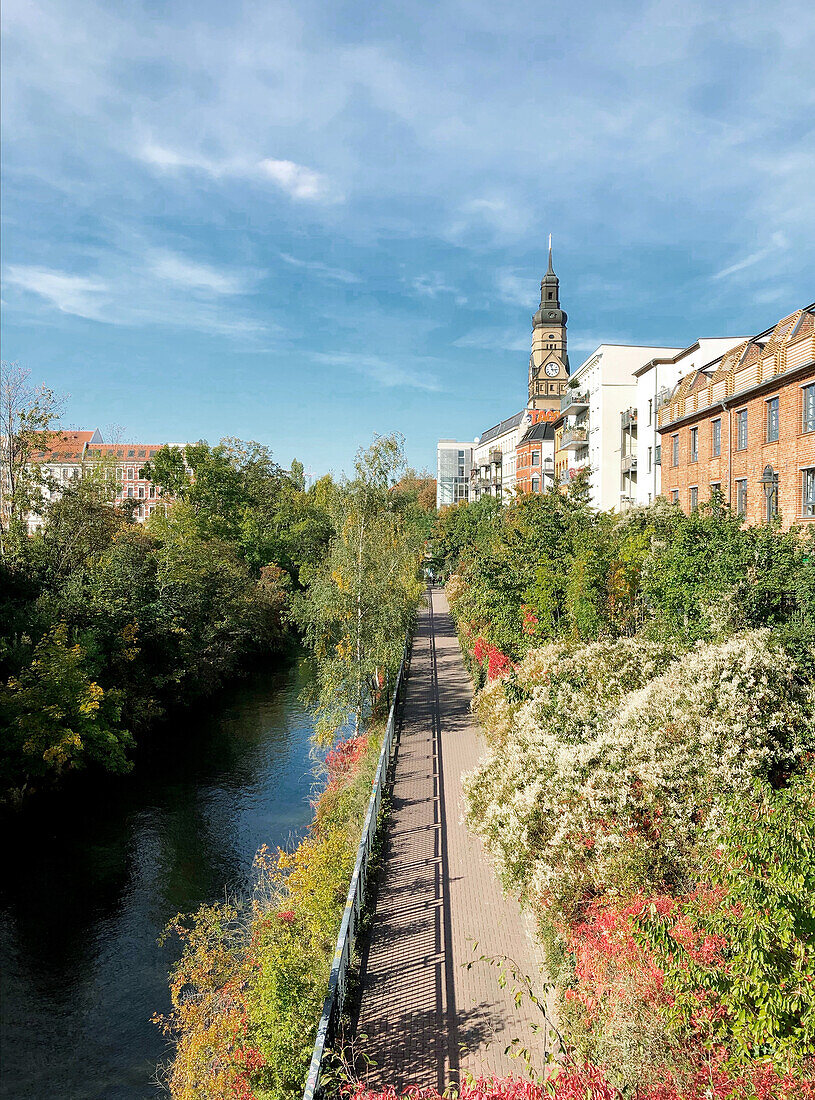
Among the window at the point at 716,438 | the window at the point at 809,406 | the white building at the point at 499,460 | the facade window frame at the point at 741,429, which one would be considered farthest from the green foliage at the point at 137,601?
the white building at the point at 499,460

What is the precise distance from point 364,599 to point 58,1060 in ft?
46.5

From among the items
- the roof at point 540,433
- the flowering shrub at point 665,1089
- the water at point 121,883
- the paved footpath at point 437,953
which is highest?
the roof at point 540,433

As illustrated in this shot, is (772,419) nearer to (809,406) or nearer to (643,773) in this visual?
(809,406)

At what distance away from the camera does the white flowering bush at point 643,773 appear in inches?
357

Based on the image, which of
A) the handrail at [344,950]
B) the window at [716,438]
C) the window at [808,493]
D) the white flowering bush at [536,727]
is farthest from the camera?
the window at [716,438]

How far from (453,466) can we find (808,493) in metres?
123

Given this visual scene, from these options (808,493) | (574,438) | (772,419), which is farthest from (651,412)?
(808,493)

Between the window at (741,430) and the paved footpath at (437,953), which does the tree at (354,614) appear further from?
the window at (741,430)

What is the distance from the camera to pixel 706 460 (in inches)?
1068

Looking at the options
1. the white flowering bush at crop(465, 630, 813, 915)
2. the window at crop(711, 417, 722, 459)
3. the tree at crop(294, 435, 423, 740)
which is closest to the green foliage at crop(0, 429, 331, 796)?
the tree at crop(294, 435, 423, 740)

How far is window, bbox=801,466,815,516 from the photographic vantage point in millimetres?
20250

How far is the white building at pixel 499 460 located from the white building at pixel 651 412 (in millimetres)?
27447

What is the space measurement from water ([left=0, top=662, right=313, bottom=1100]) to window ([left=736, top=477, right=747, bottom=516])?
17.5 meters

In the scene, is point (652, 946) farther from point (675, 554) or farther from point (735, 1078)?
point (675, 554)
